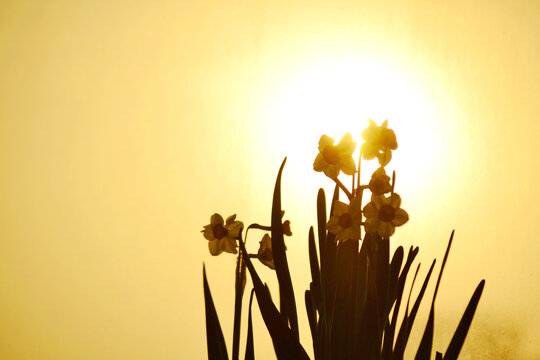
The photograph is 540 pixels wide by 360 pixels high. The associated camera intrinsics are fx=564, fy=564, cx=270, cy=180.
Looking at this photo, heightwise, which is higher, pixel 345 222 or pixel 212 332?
pixel 345 222

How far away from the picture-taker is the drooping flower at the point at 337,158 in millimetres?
767

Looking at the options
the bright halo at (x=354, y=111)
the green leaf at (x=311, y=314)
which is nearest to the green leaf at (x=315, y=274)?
the green leaf at (x=311, y=314)

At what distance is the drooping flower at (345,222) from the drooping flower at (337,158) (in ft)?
0.18

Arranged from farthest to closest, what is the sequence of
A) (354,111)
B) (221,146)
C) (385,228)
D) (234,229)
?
(221,146), (354,111), (234,229), (385,228)

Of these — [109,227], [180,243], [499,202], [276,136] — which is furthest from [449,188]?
[109,227]

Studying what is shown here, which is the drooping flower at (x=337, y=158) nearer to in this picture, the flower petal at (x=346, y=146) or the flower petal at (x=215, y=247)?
the flower petal at (x=346, y=146)

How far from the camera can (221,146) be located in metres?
1.41

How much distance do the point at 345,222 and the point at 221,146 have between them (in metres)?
→ 0.72

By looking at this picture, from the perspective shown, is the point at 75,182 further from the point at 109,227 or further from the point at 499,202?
the point at 499,202

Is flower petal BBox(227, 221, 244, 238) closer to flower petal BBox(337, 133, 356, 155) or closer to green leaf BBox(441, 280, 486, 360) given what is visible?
flower petal BBox(337, 133, 356, 155)

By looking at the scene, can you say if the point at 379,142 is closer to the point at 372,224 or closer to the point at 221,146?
the point at 372,224

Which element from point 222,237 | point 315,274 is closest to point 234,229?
point 222,237

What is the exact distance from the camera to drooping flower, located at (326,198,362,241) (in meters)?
0.73

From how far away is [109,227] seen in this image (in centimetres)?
144
